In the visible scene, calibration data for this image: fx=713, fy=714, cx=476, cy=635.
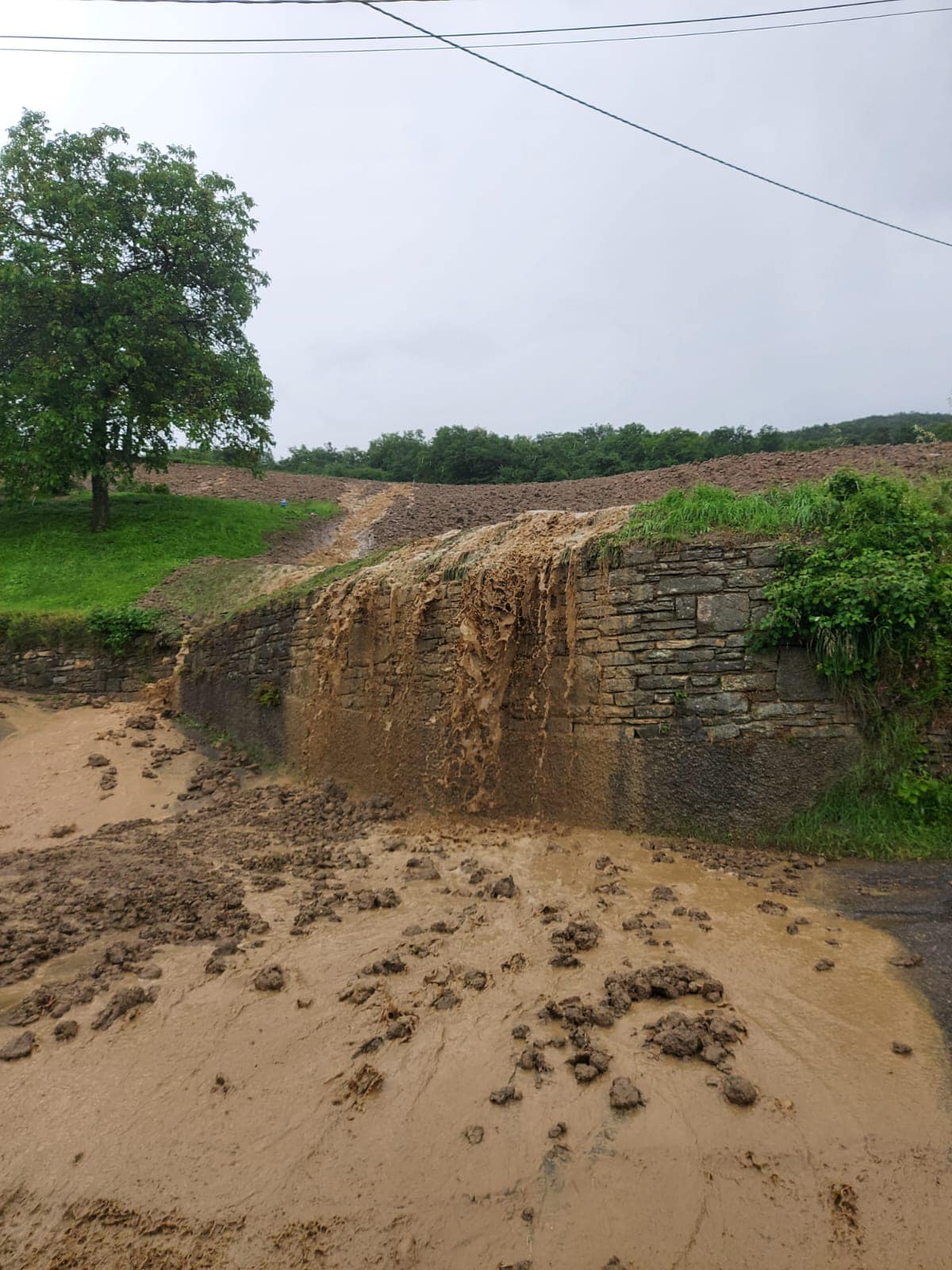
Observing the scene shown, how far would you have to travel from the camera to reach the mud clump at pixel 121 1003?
3762mm

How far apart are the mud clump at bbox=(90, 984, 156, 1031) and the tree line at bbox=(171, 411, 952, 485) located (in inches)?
649

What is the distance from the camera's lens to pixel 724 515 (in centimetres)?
664

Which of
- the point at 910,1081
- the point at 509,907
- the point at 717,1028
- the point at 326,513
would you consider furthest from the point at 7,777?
the point at 326,513

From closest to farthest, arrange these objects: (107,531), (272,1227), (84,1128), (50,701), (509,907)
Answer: (272,1227) < (84,1128) < (509,907) < (50,701) < (107,531)

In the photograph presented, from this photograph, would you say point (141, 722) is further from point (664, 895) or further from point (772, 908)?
point (772, 908)

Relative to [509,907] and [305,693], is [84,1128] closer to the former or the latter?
[509,907]

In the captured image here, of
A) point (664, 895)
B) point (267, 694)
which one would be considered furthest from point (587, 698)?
point (267, 694)

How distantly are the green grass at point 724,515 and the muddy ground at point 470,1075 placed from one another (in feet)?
9.37

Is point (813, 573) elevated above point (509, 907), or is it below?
above

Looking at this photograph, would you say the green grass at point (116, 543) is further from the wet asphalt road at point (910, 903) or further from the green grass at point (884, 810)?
the wet asphalt road at point (910, 903)

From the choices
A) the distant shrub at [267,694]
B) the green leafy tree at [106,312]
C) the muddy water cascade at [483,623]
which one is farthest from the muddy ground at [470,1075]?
the green leafy tree at [106,312]

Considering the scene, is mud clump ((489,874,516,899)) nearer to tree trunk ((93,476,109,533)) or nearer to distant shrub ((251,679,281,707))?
distant shrub ((251,679,281,707))

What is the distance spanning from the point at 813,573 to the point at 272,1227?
18.5 feet

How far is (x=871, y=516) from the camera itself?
6.09 meters
